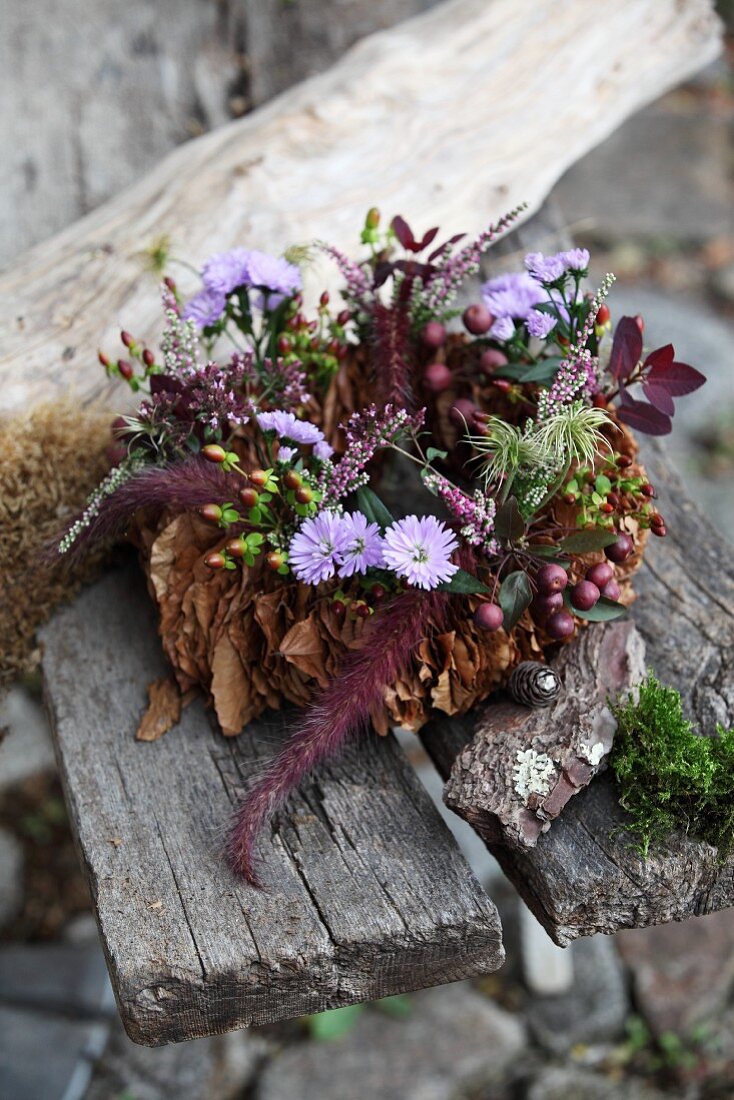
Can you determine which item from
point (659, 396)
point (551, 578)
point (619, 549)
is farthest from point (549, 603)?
point (659, 396)

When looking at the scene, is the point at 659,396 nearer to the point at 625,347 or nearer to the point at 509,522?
the point at 625,347

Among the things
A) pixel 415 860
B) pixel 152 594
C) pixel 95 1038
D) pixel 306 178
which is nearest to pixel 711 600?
pixel 415 860

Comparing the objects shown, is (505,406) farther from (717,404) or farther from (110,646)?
(717,404)

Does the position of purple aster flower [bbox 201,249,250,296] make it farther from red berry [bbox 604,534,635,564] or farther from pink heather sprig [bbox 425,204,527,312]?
red berry [bbox 604,534,635,564]

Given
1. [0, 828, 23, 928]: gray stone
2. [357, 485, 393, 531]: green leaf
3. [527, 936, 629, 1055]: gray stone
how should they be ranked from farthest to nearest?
[0, 828, 23, 928]: gray stone < [527, 936, 629, 1055]: gray stone < [357, 485, 393, 531]: green leaf

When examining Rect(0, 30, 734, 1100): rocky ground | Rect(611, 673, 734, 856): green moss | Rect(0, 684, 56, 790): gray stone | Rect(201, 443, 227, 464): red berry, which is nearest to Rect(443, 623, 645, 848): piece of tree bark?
Rect(611, 673, 734, 856): green moss

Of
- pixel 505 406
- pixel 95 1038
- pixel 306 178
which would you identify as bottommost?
pixel 95 1038

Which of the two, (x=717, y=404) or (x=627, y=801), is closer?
(x=627, y=801)
